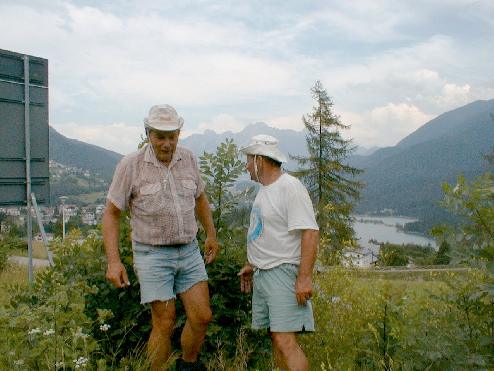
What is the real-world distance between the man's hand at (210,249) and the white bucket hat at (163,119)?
104 centimetres

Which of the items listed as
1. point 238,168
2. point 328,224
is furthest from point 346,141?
point 238,168

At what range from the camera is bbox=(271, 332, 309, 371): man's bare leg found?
3.41 meters

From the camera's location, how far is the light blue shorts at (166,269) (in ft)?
12.2

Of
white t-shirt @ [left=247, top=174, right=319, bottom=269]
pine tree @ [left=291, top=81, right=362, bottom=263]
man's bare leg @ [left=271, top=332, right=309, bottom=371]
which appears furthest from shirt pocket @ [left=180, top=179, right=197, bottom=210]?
pine tree @ [left=291, top=81, right=362, bottom=263]

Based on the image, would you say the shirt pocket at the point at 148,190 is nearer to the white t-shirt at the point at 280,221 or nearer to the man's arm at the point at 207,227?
the man's arm at the point at 207,227

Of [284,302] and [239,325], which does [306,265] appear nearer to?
[284,302]

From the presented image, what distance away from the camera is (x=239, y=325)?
4500mm

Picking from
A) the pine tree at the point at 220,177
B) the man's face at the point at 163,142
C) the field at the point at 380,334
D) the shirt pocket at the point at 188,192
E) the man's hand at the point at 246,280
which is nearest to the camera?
the field at the point at 380,334

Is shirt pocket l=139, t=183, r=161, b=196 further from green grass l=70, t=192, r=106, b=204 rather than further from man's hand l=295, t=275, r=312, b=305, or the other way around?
green grass l=70, t=192, r=106, b=204

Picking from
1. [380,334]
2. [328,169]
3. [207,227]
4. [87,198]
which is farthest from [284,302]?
[87,198]

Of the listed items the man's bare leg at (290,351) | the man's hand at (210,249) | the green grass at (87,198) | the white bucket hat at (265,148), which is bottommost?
the green grass at (87,198)

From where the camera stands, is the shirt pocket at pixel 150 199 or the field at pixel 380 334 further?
the shirt pocket at pixel 150 199

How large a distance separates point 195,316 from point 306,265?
957 mm

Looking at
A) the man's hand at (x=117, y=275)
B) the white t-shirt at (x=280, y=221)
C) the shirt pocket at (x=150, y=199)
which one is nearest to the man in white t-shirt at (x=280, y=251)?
the white t-shirt at (x=280, y=221)
